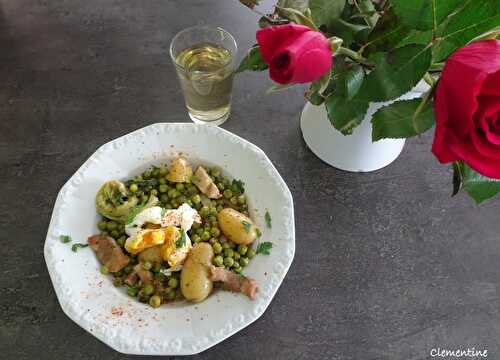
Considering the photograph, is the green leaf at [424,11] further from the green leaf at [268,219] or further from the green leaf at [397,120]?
the green leaf at [268,219]

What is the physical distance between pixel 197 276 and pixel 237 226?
0.12 metres

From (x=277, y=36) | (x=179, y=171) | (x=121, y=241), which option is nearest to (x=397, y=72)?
(x=277, y=36)

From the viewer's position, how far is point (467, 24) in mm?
504

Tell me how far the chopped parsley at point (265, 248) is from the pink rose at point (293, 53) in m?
0.41

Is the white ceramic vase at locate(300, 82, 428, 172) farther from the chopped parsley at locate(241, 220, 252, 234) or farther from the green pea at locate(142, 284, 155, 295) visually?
the green pea at locate(142, 284, 155, 295)

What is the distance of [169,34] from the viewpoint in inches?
45.7

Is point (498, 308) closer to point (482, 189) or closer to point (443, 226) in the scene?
point (443, 226)

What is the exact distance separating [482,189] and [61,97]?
35.7 inches

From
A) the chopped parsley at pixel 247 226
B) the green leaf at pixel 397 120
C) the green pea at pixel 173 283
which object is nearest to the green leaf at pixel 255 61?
the green leaf at pixel 397 120

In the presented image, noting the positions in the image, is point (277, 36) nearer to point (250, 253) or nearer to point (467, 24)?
point (467, 24)

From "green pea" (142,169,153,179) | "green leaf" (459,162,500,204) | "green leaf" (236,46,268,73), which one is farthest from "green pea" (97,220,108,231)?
"green leaf" (459,162,500,204)

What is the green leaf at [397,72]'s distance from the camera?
523 mm

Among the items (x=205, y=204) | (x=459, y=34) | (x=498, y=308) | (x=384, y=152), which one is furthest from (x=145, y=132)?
(x=498, y=308)

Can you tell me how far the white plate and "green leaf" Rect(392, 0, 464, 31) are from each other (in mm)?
401
